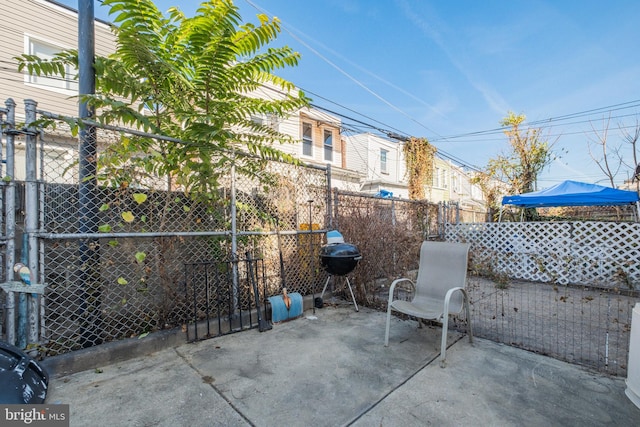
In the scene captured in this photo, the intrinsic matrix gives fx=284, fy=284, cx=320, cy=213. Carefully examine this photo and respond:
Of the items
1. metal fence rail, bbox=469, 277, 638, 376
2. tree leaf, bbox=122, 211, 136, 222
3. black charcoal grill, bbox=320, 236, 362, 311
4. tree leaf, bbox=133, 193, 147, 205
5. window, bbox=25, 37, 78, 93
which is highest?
window, bbox=25, 37, 78, 93

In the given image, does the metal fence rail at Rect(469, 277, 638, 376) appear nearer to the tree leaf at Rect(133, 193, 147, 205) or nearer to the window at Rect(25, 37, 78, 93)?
the tree leaf at Rect(133, 193, 147, 205)

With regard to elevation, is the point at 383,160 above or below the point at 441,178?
above

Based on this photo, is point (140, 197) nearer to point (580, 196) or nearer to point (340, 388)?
point (340, 388)

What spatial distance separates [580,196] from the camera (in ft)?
23.2

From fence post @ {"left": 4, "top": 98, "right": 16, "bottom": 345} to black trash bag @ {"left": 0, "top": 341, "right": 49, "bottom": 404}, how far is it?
0.42 metres

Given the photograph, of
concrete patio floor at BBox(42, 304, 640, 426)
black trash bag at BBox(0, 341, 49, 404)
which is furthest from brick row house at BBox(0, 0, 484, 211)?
concrete patio floor at BBox(42, 304, 640, 426)

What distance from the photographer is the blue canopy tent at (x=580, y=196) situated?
6820 mm

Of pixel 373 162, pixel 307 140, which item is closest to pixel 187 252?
pixel 307 140

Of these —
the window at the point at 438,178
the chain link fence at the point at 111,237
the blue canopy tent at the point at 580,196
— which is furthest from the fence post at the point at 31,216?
the window at the point at 438,178

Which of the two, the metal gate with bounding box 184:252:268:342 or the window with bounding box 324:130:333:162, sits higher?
the window with bounding box 324:130:333:162

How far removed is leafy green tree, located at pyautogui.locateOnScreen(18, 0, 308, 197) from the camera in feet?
9.18

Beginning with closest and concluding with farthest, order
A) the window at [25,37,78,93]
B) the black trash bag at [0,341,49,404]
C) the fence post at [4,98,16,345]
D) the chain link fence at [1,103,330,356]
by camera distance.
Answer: the black trash bag at [0,341,49,404] < the fence post at [4,98,16,345] < the chain link fence at [1,103,330,356] < the window at [25,37,78,93]

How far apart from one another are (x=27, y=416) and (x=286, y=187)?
362 centimetres

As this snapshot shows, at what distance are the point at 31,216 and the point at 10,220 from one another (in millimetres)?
145
